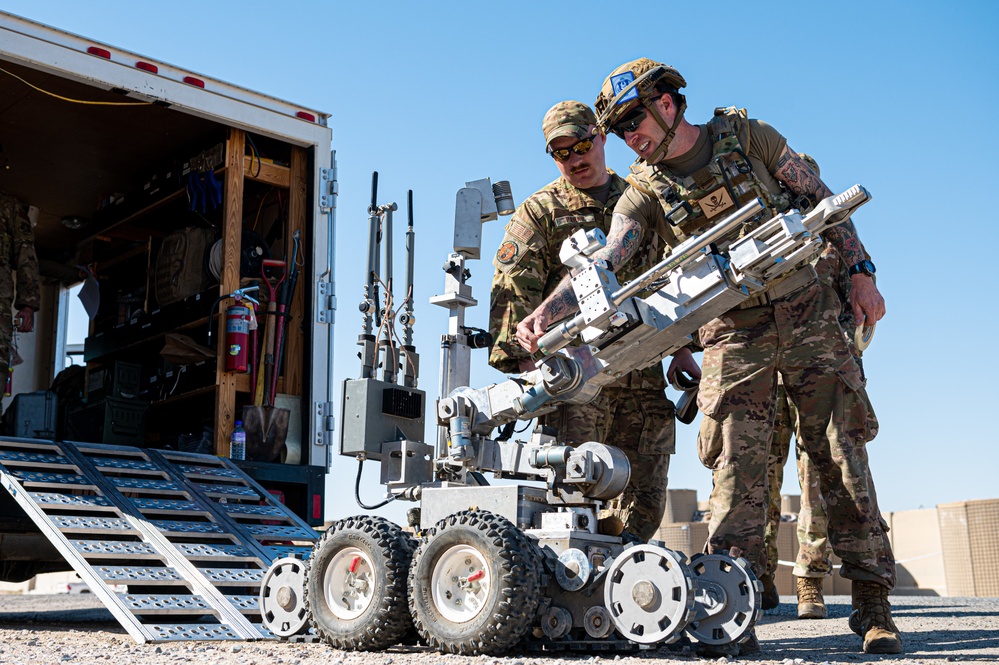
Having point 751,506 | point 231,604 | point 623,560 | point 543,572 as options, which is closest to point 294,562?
point 231,604

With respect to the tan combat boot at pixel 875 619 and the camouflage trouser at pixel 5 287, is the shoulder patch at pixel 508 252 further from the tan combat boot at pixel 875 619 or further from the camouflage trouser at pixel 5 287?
the camouflage trouser at pixel 5 287

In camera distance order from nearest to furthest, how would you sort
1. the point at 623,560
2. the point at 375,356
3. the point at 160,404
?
the point at 623,560 → the point at 375,356 → the point at 160,404

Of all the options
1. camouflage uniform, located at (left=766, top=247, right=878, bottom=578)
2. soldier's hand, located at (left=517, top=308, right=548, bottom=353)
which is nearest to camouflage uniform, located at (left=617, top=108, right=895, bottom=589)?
soldier's hand, located at (left=517, top=308, right=548, bottom=353)

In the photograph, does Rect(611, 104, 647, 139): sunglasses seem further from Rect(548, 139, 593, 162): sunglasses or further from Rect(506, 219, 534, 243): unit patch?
Rect(506, 219, 534, 243): unit patch

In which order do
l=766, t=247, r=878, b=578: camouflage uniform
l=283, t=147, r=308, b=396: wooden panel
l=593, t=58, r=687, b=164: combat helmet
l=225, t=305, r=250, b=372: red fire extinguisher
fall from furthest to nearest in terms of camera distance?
l=283, t=147, r=308, b=396: wooden panel
l=225, t=305, r=250, b=372: red fire extinguisher
l=766, t=247, r=878, b=578: camouflage uniform
l=593, t=58, r=687, b=164: combat helmet

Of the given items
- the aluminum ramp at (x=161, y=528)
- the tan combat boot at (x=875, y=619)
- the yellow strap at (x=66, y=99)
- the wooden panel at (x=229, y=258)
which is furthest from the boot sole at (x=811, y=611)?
the yellow strap at (x=66, y=99)

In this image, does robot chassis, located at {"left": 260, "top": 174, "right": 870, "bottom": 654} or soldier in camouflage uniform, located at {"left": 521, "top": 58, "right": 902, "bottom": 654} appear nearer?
robot chassis, located at {"left": 260, "top": 174, "right": 870, "bottom": 654}

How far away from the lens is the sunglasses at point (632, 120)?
4152 mm

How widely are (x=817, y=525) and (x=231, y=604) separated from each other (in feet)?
11.2

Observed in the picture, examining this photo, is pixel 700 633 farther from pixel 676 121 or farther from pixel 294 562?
pixel 676 121

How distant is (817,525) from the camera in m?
6.21

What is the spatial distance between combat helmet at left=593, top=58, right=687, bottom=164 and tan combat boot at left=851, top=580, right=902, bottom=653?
1884 millimetres

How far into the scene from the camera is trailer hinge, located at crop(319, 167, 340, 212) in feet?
22.6

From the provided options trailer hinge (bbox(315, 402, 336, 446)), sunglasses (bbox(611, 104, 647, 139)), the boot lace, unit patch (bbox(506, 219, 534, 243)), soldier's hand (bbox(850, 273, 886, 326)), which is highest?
sunglasses (bbox(611, 104, 647, 139))
